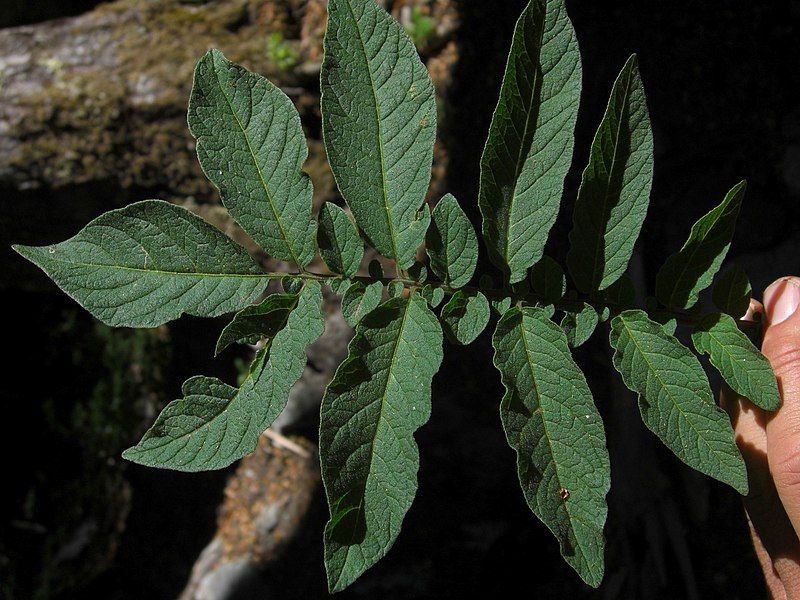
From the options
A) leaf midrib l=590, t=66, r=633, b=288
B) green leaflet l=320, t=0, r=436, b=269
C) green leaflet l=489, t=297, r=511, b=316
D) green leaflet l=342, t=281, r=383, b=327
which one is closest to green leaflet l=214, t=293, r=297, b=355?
green leaflet l=342, t=281, r=383, b=327

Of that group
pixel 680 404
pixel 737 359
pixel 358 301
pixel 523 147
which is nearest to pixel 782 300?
pixel 737 359

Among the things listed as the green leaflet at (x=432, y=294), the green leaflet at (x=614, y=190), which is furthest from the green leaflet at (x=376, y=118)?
the green leaflet at (x=614, y=190)

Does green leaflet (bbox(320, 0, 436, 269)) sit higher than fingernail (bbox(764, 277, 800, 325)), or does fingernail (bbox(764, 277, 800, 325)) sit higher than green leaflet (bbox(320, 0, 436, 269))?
green leaflet (bbox(320, 0, 436, 269))

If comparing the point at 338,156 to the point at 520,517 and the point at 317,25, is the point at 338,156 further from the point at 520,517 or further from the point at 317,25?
the point at 520,517

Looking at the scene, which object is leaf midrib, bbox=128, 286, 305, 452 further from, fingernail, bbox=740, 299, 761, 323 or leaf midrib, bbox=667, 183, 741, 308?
fingernail, bbox=740, 299, 761, 323

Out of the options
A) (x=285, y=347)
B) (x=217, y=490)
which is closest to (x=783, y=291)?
(x=285, y=347)

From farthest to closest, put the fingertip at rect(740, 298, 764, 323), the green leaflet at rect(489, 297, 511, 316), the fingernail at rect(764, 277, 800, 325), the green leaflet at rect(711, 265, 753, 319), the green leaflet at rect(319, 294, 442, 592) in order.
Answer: the fingertip at rect(740, 298, 764, 323) < the fingernail at rect(764, 277, 800, 325) < the green leaflet at rect(711, 265, 753, 319) < the green leaflet at rect(489, 297, 511, 316) < the green leaflet at rect(319, 294, 442, 592)

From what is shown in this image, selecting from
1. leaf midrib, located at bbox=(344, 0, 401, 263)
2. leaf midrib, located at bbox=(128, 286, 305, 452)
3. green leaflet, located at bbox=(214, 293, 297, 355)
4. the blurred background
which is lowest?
the blurred background

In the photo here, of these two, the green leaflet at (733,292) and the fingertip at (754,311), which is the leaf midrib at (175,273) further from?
the fingertip at (754,311)
